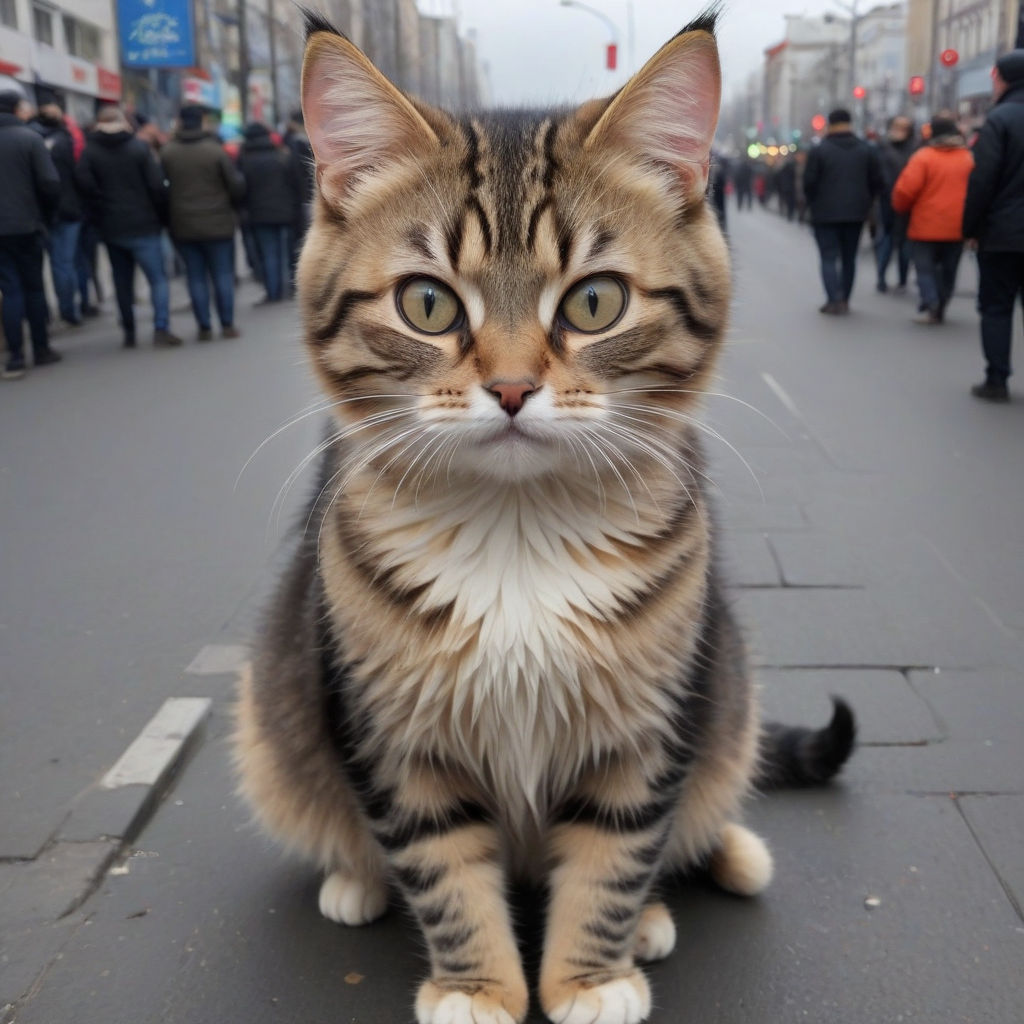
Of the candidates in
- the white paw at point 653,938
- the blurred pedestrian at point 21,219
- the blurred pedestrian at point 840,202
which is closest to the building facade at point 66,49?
the blurred pedestrian at point 21,219

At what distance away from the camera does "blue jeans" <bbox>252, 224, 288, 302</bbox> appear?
13320 mm

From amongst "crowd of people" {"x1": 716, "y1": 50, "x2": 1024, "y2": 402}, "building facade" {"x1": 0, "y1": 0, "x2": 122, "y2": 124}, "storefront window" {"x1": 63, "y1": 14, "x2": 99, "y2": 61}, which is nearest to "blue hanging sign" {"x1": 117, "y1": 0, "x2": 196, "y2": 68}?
"building facade" {"x1": 0, "y1": 0, "x2": 122, "y2": 124}

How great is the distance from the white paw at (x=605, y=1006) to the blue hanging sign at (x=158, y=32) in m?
20.4

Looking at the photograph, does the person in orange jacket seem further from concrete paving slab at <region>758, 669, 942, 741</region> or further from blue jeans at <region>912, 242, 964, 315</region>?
concrete paving slab at <region>758, 669, 942, 741</region>

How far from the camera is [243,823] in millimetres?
2953

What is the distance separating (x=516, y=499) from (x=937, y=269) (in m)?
10.9

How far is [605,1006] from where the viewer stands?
7.25ft

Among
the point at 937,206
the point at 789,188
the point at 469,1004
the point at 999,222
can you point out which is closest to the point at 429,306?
the point at 469,1004

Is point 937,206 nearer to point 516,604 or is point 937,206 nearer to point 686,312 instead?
point 686,312

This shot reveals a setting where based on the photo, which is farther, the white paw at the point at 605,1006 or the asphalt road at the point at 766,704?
the asphalt road at the point at 766,704

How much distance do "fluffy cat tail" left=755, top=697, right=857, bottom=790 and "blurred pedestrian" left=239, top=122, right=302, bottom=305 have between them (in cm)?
1135

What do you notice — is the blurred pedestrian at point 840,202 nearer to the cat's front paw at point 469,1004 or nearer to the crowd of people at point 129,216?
the crowd of people at point 129,216

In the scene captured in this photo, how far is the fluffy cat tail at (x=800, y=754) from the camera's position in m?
2.89

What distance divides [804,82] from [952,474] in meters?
94.6
